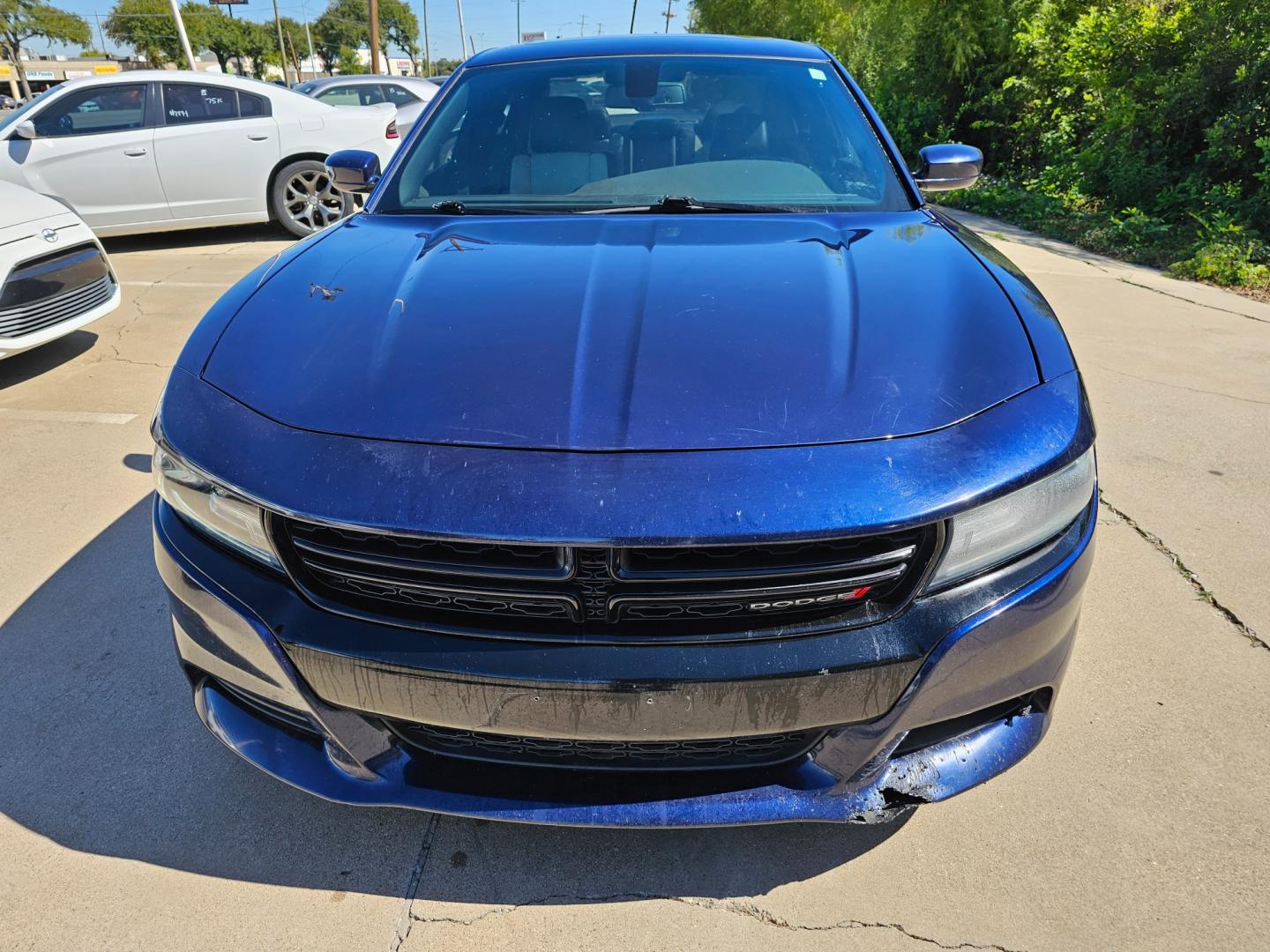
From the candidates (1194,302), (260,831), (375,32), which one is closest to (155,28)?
(375,32)

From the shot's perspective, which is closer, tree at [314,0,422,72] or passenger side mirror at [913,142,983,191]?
passenger side mirror at [913,142,983,191]

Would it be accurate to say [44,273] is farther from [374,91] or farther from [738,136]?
[374,91]

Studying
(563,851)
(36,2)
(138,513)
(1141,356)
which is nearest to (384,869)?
(563,851)

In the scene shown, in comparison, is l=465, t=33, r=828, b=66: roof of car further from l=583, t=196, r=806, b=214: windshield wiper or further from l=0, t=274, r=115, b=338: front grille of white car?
l=0, t=274, r=115, b=338: front grille of white car

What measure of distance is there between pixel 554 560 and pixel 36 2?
7907 cm

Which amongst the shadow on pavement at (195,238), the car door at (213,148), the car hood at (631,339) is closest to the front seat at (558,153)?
the car hood at (631,339)

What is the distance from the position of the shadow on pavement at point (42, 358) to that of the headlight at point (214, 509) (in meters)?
3.95


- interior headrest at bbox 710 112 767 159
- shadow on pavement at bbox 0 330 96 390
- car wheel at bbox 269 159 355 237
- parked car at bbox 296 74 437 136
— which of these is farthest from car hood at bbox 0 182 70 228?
parked car at bbox 296 74 437 136

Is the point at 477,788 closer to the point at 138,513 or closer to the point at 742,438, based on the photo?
the point at 742,438

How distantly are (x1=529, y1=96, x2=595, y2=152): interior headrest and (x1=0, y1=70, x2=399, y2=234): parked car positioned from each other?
15.4 feet

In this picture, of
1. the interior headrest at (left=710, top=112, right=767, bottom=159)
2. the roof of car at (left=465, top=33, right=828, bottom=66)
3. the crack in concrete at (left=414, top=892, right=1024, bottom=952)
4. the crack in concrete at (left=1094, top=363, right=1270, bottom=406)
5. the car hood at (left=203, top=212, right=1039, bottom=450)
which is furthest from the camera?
the crack in concrete at (left=1094, top=363, right=1270, bottom=406)

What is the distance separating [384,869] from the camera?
1.82 meters

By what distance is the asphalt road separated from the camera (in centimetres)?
170

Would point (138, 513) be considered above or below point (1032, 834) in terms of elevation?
below
